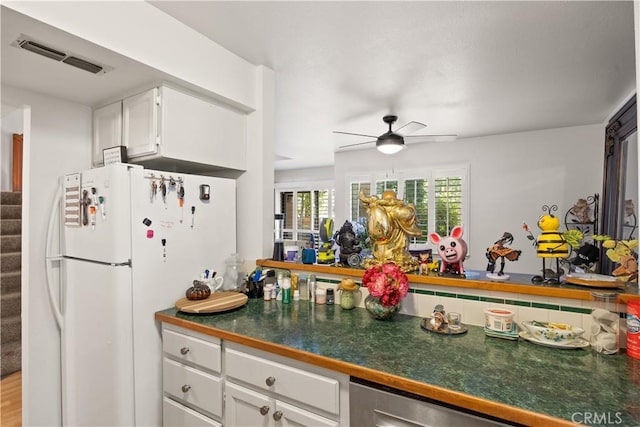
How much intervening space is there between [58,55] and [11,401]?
2498mm

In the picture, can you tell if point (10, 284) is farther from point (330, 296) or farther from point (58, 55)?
point (330, 296)

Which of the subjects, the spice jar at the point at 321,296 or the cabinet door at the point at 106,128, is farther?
the cabinet door at the point at 106,128

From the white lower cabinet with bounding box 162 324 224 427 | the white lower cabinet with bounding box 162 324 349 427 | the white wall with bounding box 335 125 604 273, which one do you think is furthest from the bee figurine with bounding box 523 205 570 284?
the white wall with bounding box 335 125 604 273

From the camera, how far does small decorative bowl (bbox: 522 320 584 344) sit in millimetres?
1195

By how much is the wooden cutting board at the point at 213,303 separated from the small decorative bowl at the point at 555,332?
1.40m

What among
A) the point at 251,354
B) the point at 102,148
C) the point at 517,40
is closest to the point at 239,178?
the point at 102,148

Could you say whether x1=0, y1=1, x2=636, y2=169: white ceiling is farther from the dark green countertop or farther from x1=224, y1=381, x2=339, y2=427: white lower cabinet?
x1=224, y1=381, x2=339, y2=427: white lower cabinet

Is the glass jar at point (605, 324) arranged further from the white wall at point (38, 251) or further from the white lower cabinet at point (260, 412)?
the white wall at point (38, 251)

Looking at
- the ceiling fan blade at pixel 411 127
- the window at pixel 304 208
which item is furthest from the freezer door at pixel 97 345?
the window at pixel 304 208

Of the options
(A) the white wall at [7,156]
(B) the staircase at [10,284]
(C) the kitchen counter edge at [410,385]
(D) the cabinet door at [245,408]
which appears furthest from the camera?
(A) the white wall at [7,156]

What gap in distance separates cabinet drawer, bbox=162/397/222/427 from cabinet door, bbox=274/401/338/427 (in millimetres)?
382

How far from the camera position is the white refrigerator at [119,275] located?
1.49 meters

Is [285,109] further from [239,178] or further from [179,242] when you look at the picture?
[179,242]

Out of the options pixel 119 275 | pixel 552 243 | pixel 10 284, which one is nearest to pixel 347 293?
pixel 552 243
